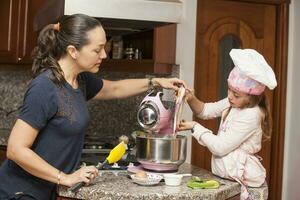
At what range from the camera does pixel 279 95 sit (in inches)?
125

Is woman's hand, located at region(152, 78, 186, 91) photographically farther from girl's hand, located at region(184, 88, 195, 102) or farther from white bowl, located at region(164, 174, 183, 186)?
white bowl, located at region(164, 174, 183, 186)

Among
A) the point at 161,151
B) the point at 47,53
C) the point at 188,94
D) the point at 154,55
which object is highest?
the point at 154,55

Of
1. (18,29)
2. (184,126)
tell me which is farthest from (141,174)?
(18,29)

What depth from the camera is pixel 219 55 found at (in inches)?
121

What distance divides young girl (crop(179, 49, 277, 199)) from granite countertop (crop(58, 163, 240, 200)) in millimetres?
120

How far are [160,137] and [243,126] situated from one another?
13.1 inches

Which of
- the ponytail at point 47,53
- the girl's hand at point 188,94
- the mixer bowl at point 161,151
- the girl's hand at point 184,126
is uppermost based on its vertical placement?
the ponytail at point 47,53

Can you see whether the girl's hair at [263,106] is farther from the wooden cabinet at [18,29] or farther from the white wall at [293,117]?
the wooden cabinet at [18,29]

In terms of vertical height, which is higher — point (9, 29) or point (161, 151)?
point (9, 29)

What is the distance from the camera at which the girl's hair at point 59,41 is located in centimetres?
164

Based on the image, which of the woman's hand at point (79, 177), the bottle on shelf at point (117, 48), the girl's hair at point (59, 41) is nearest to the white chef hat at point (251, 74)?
the girl's hair at point (59, 41)

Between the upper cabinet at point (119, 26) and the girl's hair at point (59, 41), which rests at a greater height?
the upper cabinet at point (119, 26)

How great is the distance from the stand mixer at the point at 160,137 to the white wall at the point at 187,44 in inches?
40.8

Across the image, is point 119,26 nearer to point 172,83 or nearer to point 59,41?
point 172,83
